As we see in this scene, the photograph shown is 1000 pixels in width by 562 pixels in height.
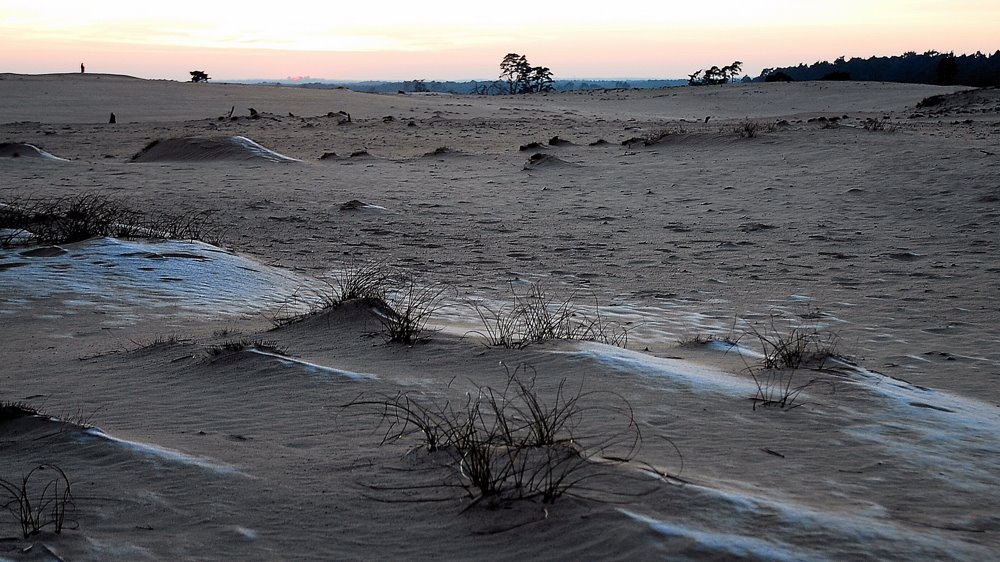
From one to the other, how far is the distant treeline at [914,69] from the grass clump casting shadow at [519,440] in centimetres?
6856

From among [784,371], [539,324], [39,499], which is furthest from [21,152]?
[784,371]

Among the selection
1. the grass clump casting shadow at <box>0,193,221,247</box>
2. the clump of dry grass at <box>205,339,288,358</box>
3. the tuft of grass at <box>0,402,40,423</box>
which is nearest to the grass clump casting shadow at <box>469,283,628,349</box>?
the clump of dry grass at <box>205,339,288,358</box>

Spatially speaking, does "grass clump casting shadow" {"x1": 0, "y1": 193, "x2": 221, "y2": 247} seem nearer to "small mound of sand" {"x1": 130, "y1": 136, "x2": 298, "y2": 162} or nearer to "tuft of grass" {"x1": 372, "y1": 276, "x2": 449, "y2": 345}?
"tuft of grass" {"x1": 372, "y1": 276, "x2": 449, "y2": 345}

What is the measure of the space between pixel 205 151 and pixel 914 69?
8710 centimetres

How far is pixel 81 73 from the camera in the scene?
→ 48.9 meters

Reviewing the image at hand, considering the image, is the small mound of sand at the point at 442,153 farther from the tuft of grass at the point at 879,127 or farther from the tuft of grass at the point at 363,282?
the tuft of grass at the point at 363,282

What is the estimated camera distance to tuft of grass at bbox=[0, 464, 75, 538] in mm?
2311

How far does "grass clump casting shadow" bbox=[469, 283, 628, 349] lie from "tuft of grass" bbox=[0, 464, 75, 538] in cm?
203

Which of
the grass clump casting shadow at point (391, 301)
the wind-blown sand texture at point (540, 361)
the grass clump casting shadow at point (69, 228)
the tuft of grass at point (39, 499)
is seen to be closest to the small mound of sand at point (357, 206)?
the wind-blown sand texture at point (540, 361)

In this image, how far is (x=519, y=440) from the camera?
8.93 feet

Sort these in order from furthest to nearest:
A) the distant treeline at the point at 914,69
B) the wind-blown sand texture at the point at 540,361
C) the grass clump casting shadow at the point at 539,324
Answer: the distant treeline at the point at 914,69
the grass clump casting shadow at the point at 539,324
the wind-blown sand texture at the point at 540,361

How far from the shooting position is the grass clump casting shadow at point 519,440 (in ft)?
7.88

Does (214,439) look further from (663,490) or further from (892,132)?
(892,132)

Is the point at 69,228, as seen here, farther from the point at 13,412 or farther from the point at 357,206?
the point at 13,412
